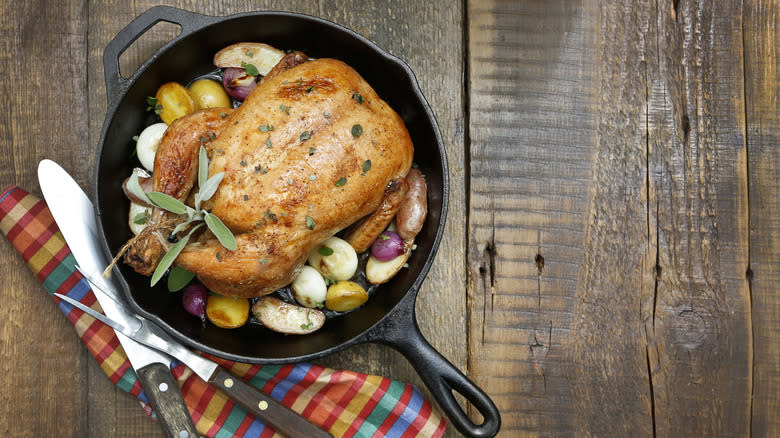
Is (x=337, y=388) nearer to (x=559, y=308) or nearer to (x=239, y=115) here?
(x=559, y=308)

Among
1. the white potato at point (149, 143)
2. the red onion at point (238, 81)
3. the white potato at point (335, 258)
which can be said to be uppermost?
the red onion at point (238, 81)

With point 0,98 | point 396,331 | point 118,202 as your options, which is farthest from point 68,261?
point 396,331

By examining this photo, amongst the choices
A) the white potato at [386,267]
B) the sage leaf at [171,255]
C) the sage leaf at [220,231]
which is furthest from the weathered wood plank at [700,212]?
the sage leaf at [171,255]

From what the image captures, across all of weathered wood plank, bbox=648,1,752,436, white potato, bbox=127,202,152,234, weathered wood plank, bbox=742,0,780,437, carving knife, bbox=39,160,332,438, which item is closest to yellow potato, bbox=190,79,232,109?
white potato, bbox=127,202,152,234

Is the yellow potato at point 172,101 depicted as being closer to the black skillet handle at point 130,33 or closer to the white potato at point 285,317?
the black skillet handle at point 130,33

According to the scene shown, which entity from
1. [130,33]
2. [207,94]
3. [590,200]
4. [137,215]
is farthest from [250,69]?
[590,200]
